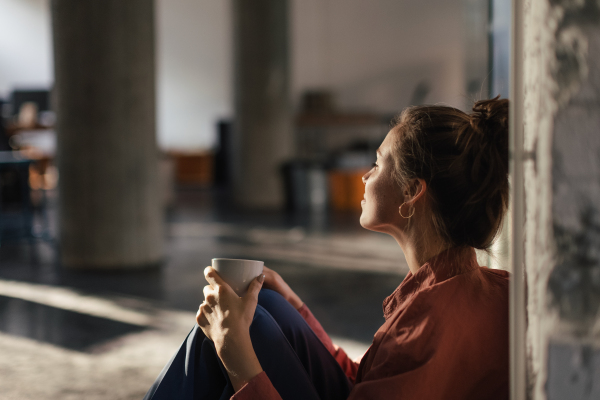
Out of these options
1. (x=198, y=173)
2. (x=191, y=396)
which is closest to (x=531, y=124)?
(x=191, y=396)

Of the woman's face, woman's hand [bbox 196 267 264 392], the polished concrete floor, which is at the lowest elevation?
the polished concrete floor

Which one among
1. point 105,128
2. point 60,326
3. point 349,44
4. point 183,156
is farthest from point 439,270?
point 183,156

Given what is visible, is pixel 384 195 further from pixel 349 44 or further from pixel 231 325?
pixel 349 44

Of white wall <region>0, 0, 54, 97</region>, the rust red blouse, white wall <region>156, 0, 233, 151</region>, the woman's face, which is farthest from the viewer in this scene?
white wall <region>156, 0, 233, 151</region>

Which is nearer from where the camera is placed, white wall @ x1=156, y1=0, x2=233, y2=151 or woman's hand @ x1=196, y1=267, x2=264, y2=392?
woman's hand @ x1=196, y1=267, x2=264, y2=392

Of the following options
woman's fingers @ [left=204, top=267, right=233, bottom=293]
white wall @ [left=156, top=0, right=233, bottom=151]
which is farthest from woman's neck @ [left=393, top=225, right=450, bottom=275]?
white wall @ [left=156, top=0, right=233, bottom=151]

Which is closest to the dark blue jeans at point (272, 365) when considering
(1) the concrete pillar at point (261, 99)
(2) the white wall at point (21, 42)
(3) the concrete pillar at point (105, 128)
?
(3) the concrete pillar at point (105, 128)

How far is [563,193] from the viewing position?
788 mm

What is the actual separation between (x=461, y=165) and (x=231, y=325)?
1.73 ft

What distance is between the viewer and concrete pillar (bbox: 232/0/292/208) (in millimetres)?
8609

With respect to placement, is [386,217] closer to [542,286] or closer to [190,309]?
[542,286]

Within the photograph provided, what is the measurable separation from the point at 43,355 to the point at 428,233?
81.4 inches

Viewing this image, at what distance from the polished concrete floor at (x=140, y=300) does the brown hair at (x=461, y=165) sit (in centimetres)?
155

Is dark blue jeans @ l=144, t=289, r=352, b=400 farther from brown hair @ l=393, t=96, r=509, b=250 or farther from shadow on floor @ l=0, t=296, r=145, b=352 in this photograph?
shadow on floor @ l=0, t=296, r=145, b=352
